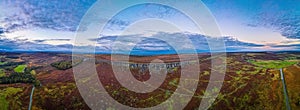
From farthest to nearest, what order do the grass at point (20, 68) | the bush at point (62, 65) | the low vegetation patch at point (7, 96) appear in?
the bush at point (62, 65) < the grass at point (20, 68) < the low vegetation patch at point (7, 96)

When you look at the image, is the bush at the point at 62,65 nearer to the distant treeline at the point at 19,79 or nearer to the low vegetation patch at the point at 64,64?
the low vegetation patch at the point at 64,64

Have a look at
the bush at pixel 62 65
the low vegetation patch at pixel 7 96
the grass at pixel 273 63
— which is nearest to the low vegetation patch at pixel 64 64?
the bush at pixel 62 65

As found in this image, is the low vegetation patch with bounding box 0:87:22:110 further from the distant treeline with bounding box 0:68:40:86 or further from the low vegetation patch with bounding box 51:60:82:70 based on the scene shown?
the low vegetation patch with bounding box 51:60:82:70

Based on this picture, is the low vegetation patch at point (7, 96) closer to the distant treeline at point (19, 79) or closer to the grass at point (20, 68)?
the distant treeline at point (19, 79)

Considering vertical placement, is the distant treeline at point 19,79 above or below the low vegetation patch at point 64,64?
below

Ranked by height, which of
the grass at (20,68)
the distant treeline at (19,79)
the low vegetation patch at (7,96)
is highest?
the grass at (20,68)

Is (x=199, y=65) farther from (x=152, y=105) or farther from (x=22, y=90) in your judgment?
(x=22, y=90)

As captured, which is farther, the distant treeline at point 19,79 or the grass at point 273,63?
the grass at point 273,63

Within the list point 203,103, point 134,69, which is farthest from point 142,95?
point 203,103

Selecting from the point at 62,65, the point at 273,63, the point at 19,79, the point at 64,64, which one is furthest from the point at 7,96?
the point at 273,63

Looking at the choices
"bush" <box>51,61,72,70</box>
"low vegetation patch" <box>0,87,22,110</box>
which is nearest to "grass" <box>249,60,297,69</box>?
"bush" <box>51,61,72,70</box>

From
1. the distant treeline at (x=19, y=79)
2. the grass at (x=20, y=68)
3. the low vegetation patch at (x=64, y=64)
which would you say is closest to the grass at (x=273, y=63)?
the low vegetation patch at (x=64, y=64)

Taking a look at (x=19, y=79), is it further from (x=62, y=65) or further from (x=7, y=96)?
(x=62, y=65)

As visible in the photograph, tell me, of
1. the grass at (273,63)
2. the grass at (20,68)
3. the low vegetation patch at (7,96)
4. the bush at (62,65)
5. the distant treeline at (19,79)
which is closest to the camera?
the low vegetation patch at (7,96)
